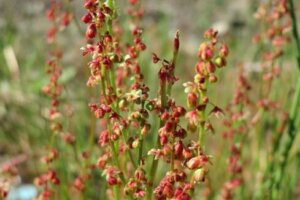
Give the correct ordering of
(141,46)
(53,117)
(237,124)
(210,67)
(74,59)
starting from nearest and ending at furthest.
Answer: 1. (210,67)
2. (141,46)
3. (53,117)
4. (237,124)
5. (74,59)

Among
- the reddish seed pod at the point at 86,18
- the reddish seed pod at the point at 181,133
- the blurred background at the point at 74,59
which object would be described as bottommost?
the reddish seed pod at the point at 181,133

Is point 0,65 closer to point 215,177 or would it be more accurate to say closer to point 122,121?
point 215,177

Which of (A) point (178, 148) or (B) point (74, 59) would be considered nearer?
(A) point (178, 148)

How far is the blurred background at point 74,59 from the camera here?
2.90 m

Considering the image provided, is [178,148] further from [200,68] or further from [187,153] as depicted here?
[200,68]

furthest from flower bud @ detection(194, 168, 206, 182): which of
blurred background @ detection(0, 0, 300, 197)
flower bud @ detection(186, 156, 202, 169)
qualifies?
blurred background @ detection(0, 0, 300, 197)

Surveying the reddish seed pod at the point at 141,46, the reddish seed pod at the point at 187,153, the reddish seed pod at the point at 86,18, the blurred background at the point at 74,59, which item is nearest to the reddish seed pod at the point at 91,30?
the reddish seed pod at the point at 86,18

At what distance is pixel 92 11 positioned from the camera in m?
1.12

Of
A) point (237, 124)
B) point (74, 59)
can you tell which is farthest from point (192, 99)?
point (74, 59)

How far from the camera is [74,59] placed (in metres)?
3.87

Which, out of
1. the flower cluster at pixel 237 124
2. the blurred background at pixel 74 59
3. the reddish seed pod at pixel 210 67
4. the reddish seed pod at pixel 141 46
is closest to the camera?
the reddish seed pod at pixel 210 67

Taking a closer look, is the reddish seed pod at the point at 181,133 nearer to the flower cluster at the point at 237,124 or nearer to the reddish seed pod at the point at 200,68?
the reddish seed pod at the point at 200,68

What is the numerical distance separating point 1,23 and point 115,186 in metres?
3.17

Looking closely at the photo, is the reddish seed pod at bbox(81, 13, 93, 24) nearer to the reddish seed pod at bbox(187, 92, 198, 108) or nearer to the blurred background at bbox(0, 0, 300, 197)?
the reddish seed pod at bbox(187, 92, 198, 108)
